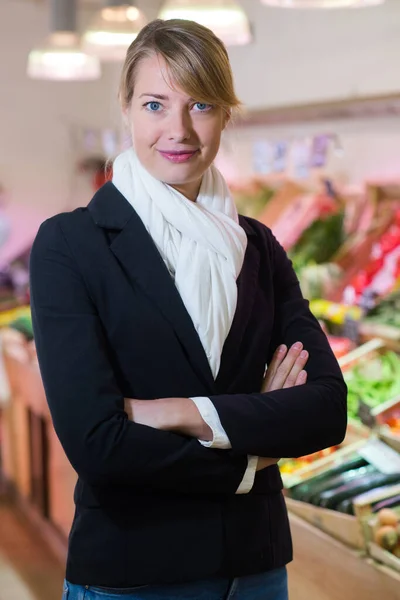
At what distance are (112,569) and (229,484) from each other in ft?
0.75

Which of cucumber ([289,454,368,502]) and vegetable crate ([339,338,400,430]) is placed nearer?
cucumber ([289,454,368,502])

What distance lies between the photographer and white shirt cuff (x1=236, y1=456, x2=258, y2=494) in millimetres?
1438

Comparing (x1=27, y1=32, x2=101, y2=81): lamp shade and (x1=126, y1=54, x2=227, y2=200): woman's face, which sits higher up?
(x1=27, y1=32, x2=101, y2=81): lamp shade

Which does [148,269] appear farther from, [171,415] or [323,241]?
[323,241]

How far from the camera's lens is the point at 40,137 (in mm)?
6480

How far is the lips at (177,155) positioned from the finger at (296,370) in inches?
16.2

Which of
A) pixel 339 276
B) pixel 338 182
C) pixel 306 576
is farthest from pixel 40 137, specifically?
pixel 306 576

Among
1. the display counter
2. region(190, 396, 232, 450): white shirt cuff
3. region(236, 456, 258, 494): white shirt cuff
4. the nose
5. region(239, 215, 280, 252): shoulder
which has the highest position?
the nose

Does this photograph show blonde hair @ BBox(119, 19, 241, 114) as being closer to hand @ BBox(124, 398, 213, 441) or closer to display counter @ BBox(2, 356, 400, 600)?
hand @ BBox(124, 398, 213, 441)

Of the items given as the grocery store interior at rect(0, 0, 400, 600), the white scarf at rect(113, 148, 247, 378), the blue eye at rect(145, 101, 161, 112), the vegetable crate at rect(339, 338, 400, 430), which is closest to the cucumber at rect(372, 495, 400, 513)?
the grocery store interior at rect(0, 0, 400, 600)

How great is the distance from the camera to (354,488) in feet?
8.27

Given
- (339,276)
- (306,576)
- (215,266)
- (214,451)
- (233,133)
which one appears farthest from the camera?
(233,133)

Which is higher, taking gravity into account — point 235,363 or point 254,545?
point 235,363

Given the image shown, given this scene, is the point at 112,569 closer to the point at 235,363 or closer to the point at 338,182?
the point at 235,363
